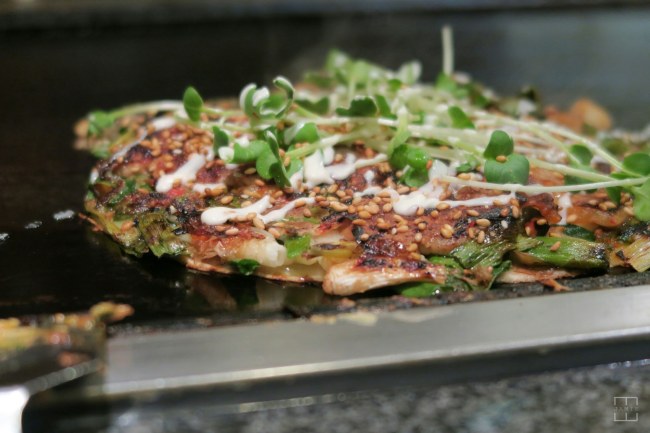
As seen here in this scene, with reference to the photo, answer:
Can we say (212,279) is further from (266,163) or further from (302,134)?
(302,134)

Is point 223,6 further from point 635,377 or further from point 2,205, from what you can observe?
point 635,377

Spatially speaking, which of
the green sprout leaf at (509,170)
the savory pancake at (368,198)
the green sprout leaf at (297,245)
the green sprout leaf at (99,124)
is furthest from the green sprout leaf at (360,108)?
the green sprout leaf at (99,124)

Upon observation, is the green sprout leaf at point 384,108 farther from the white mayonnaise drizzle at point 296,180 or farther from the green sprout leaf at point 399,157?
the white mayonnaise drizzle at point 296,180

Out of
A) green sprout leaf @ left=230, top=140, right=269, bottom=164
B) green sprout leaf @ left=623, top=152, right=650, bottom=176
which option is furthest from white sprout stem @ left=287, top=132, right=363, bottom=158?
green sprout leaf @ left=623, top=152, right=650, bottom=176

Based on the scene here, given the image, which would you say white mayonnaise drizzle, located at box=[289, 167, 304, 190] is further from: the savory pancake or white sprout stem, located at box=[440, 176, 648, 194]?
white sprout stem, located at box=[440, 176, 648, 194]

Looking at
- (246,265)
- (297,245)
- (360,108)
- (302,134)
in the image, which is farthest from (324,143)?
(246,265)
